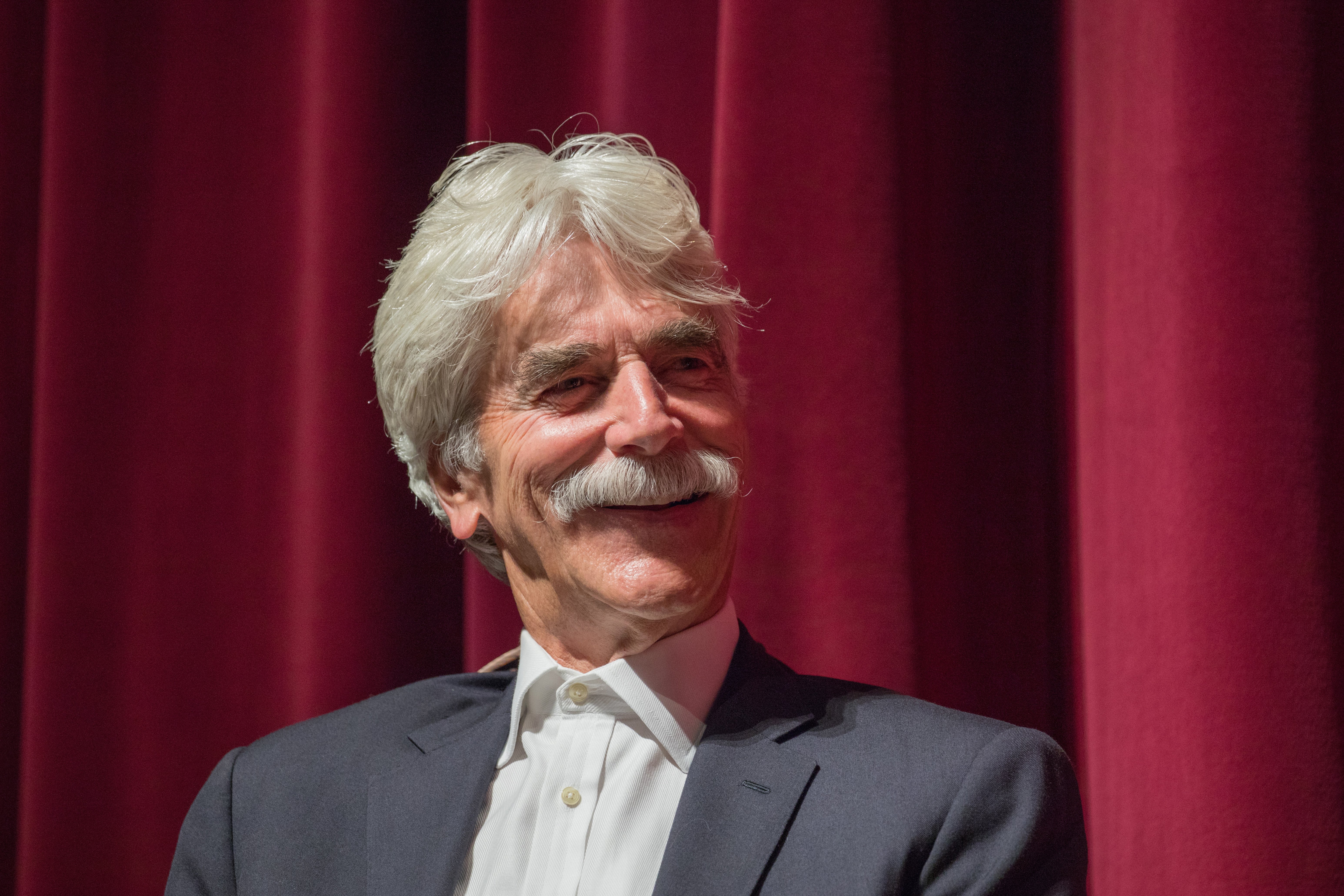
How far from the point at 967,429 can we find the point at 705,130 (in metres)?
0.57

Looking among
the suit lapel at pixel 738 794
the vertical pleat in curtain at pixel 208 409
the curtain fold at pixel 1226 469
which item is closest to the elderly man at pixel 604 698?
the suit lapel at pixel 738 794

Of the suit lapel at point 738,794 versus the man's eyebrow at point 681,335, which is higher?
the man's eyebrow at point 681,335

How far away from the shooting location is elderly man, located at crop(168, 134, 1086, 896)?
3.39 feet

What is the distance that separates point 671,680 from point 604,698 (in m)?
0.07

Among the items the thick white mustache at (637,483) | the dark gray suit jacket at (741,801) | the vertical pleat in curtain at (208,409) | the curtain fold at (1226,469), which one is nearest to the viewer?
the dark gray suit jacket at (741,801)

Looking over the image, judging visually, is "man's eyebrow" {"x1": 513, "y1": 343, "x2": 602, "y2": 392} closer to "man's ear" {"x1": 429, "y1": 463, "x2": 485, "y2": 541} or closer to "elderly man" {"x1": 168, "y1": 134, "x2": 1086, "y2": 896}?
"elderly man" {"x1": 168, "y1": 134, "x2": 1086, "y2": 896}

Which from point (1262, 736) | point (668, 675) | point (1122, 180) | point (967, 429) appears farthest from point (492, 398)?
point (1262, 736)

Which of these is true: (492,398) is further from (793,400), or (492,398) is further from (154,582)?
(154,582)

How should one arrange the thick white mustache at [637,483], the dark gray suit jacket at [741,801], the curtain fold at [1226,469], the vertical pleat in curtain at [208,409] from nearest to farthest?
the dark gray suit jacket at [741,801], the thick white mustache at [637,483], the curtain fold at [1226,469], the vertical pleat in curtain at [208,409]

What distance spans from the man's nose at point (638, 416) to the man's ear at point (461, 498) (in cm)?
20

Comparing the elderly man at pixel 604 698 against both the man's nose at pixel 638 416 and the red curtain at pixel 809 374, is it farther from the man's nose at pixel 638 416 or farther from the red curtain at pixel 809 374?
the red curtain at pixel 809 374

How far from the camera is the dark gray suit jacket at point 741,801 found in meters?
1.01

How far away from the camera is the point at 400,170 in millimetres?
1780

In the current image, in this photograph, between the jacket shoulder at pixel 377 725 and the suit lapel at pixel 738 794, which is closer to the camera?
the suit lapel at pixel 738 794
